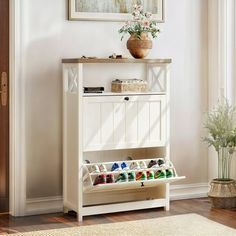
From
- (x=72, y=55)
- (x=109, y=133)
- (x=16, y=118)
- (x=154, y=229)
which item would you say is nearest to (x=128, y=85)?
(x=109, y=133)

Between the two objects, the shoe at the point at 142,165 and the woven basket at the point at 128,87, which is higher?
the woven basket at the point at 128,87

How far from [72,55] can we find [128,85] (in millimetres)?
551

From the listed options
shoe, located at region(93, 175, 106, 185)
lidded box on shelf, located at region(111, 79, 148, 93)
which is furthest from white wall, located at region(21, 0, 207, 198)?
shoe, located at region(93, 175, 106, 185)

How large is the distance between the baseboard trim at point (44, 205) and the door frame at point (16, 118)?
7 cm

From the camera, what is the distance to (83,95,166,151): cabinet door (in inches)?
193

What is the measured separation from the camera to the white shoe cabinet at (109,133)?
16.1 ft

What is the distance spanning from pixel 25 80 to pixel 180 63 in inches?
58.0

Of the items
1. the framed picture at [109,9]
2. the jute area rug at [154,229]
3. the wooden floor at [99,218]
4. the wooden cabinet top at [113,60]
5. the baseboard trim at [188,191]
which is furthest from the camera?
the baseboard trim at [188,191]

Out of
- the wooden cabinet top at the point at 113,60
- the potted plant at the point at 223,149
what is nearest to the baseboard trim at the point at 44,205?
the wooden cabinet top at the point at 113,60

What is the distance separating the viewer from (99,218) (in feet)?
16.3

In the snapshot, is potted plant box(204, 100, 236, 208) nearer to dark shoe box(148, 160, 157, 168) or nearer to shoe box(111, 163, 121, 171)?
dark shoe box(148, 160, 157, 168)

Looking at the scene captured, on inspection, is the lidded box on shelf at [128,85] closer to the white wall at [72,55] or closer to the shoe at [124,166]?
the white wall at [72,55]

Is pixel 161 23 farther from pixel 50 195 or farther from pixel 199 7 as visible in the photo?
pixel 50 195

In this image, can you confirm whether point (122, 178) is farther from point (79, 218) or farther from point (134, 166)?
point (79, 218)
